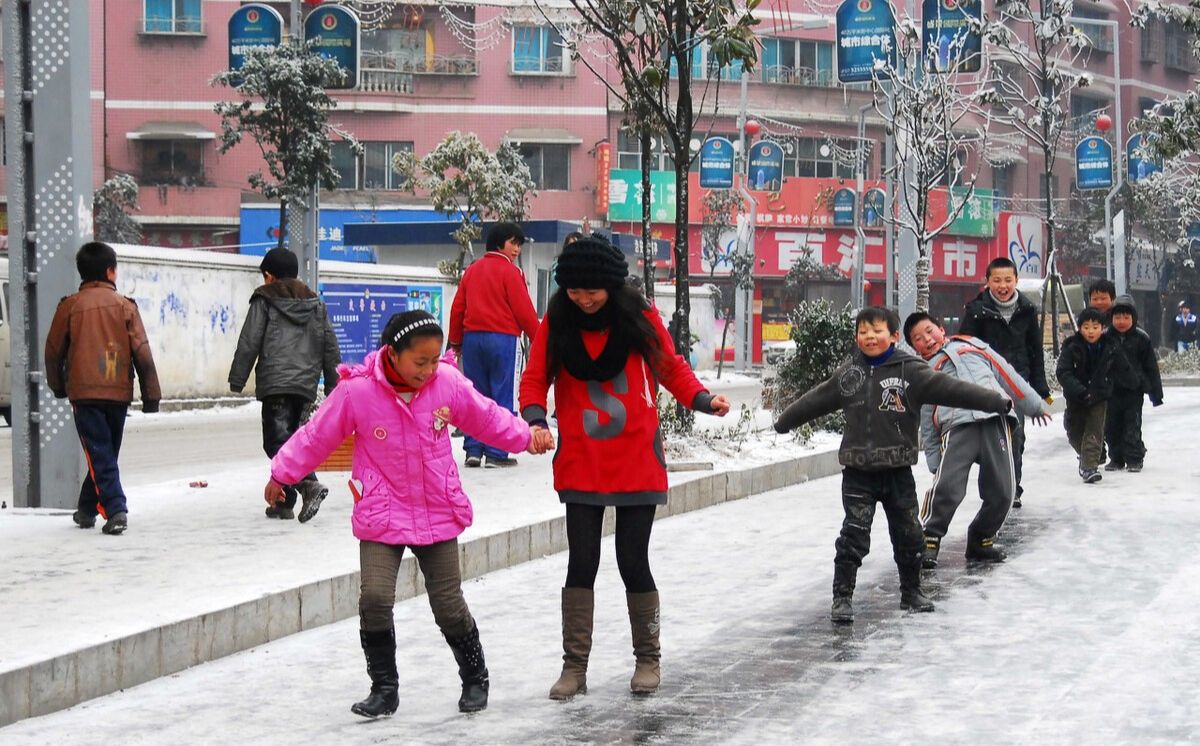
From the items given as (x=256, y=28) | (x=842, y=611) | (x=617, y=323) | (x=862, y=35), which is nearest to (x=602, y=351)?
(x=617, y=323)

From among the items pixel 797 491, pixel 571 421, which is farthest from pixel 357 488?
pixel 797 491

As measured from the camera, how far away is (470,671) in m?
6.16

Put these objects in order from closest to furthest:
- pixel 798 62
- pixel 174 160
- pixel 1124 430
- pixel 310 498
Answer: pixel 310 498 → pixel 1124 430 → pixel 174 160 → pixel 798 62

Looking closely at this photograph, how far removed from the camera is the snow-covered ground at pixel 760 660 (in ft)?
19.1

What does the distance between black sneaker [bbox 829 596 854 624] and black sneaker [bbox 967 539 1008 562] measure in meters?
2.10

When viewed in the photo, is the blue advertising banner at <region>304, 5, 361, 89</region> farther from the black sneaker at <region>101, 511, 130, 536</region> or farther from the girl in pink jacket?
the girl in pink jacket

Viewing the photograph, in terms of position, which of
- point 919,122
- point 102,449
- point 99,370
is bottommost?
point 102,449

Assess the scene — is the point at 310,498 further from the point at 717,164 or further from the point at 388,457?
the point at 717,164

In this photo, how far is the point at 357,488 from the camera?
6.06 metres

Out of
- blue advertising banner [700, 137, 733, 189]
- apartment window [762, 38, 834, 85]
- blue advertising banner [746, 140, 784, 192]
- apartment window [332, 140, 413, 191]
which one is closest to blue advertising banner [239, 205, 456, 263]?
apartment window [332, 140, 413, 191]

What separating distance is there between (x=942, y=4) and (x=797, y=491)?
40.1 feet

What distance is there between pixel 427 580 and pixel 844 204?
1848 inches

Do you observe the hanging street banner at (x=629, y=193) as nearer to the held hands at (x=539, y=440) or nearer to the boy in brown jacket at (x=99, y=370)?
the boy in brown jacket at (x=99, y=370)

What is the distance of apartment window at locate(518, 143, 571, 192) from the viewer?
51.9m
